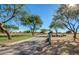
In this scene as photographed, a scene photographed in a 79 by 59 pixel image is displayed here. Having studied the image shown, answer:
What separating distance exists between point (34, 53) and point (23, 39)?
0.18 metres

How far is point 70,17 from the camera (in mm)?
3463

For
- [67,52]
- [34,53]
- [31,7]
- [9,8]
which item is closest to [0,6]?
[9,8]

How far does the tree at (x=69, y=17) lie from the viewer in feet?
11.3

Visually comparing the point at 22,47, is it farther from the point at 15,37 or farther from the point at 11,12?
the point at 11,12

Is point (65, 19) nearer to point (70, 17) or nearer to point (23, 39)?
point (70, 17)

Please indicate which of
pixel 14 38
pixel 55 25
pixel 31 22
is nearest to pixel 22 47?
pixel 14 38

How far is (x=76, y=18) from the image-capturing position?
11.3 ft

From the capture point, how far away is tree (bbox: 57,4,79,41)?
345 centimetres

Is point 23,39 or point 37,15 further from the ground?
point 37,15

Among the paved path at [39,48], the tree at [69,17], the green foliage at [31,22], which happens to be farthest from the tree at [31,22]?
the tree at [69,17]

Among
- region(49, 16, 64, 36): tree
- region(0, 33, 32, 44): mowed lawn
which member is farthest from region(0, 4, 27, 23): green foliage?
region(49, 16, 64, 36): tree

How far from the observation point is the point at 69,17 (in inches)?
136

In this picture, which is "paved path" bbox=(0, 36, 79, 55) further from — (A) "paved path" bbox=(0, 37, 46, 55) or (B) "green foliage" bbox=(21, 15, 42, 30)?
(B) "green foliage" bbox=(21, 15, 42, 30)

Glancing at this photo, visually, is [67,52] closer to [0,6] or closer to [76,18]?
[76,18]
